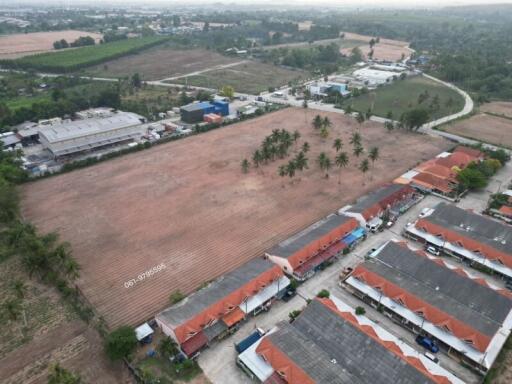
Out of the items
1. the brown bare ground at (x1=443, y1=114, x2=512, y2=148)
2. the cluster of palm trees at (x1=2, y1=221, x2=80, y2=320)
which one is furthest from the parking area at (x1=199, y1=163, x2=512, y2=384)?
the brown bare ground at (x1=443, y1=114, x2=512, y2=148)

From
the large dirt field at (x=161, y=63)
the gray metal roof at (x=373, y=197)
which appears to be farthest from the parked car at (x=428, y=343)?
the large dirt field at (x=161, y=63)

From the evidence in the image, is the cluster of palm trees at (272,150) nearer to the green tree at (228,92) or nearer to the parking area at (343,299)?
the parking area at (343,299)

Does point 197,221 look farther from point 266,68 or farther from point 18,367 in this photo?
point 266,68

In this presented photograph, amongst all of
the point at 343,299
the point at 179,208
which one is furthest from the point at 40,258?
the point at 343,299

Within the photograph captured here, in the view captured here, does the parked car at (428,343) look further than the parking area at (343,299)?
Yes

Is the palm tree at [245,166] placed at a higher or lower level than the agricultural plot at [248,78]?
higher

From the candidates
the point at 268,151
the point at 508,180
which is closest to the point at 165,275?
the point at 268,151

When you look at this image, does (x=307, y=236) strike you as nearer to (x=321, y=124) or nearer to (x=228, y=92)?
(x=321, y=124)
